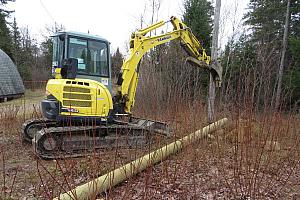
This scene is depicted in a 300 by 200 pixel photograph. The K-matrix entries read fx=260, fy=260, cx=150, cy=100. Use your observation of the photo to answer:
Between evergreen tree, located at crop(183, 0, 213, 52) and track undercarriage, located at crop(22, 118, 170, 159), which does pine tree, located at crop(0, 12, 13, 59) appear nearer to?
evergreen tree, located at crop(183, 0, 213, 52)

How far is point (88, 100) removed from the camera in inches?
227

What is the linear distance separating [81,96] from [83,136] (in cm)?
94

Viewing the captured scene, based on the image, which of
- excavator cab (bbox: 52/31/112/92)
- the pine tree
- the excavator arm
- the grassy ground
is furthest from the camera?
the pine tree

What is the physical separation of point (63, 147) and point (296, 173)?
489cm

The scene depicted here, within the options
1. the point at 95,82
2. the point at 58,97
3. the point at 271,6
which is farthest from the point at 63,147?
the point at 271,6

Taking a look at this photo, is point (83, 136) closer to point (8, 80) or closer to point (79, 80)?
point (79, 80)

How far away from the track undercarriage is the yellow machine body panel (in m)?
0.35

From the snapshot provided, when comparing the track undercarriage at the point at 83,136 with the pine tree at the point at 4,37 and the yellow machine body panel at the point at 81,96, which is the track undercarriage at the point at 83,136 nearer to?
the yellow machine body panel at the point at 81,96

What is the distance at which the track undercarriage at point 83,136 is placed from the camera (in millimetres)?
5473

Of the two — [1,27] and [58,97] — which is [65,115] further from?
[1,27]

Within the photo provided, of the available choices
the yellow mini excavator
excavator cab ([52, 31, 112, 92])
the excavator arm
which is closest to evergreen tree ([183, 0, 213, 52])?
the yellow mini excavator

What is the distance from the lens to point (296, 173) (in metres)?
5.23

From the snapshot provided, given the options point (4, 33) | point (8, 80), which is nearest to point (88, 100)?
point (8, 80)

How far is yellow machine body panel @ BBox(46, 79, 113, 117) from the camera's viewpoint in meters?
5.61
